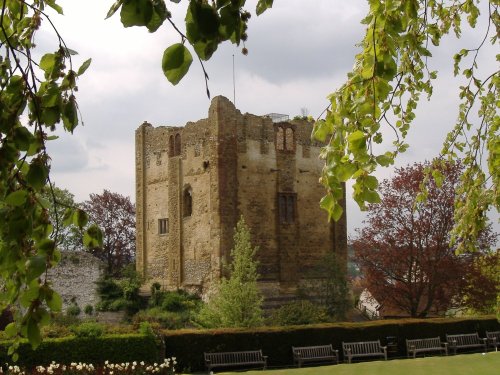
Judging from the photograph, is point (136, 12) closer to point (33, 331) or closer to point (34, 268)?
point (34, 268)

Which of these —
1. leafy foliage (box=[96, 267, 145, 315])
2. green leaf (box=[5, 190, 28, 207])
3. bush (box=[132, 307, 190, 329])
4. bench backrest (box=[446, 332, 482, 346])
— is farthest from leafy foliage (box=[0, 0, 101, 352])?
leafy foliage (box=[96, 267, 145, 315])

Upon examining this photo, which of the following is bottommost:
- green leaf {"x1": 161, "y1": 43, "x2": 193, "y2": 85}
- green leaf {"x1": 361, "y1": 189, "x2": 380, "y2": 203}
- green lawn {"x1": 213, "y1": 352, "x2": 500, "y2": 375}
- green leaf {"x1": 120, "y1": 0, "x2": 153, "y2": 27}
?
green lawn {"x1": 213, "y1": 352, "x2": 500, "y2": 375}

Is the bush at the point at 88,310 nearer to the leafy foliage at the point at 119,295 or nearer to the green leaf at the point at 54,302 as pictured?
the leafy foliage at the point at 119,295

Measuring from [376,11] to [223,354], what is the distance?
64.1ft

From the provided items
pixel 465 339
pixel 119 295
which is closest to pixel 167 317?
pixel 119 295

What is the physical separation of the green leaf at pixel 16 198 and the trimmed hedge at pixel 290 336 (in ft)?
65.4

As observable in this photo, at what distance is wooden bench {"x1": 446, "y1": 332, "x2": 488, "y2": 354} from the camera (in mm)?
26173

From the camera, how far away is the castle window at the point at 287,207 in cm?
3556

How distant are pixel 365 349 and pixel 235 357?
185 inches

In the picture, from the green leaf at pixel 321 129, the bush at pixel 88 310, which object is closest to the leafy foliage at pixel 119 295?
the bush at pixel 88 310

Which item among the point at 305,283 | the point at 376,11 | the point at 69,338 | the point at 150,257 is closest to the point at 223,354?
the point at 69,338

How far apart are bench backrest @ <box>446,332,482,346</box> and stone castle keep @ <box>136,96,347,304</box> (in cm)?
928

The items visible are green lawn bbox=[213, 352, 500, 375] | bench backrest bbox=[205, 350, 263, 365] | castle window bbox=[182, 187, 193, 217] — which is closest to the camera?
green lawn bbox=[213, 352, 500, 375]

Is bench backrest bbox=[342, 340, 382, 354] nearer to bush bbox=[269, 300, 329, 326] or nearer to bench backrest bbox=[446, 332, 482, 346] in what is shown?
bench backrest bbox=[446, 332, 482, 346]
